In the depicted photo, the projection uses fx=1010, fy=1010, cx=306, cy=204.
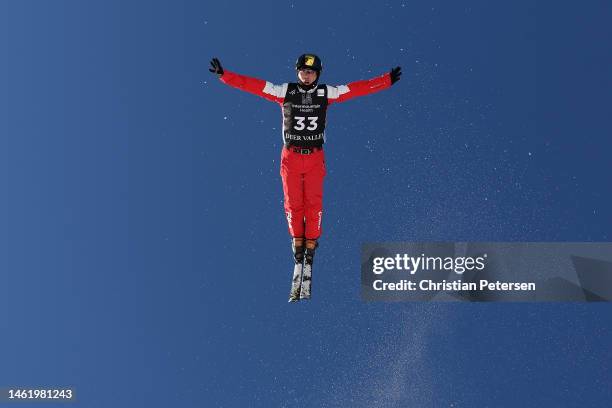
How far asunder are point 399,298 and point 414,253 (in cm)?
53

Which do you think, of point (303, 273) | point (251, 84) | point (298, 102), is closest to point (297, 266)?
point (303, 273)

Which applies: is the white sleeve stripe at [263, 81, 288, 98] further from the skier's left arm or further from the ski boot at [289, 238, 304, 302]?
the ski boot at [289, 238, 304, 302]

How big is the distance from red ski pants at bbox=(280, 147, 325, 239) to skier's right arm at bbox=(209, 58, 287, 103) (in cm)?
60

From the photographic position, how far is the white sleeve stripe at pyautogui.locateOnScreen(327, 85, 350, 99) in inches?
421

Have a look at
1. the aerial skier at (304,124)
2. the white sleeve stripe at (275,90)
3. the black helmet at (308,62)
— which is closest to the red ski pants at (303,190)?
the aerial skier at (304,124)

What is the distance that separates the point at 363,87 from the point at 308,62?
2.17ft

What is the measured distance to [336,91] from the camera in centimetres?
1072

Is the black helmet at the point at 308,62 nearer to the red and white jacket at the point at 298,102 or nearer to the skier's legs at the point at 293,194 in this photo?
the red and white jacket at the point at 298,102

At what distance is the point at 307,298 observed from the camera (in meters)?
10.9

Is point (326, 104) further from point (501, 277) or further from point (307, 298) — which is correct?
point (501, 277)

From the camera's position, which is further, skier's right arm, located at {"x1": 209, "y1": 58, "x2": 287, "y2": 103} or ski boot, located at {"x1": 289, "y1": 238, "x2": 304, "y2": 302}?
ski boot, located at {"x1": 289, "y1": 238, "x2": 304, "y2": 302}

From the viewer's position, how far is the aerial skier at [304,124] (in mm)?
10609

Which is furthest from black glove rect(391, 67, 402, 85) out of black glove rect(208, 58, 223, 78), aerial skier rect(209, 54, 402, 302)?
black glove rect(208, 58, 223, 78)

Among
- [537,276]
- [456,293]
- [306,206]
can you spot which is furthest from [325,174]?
[537,276]
